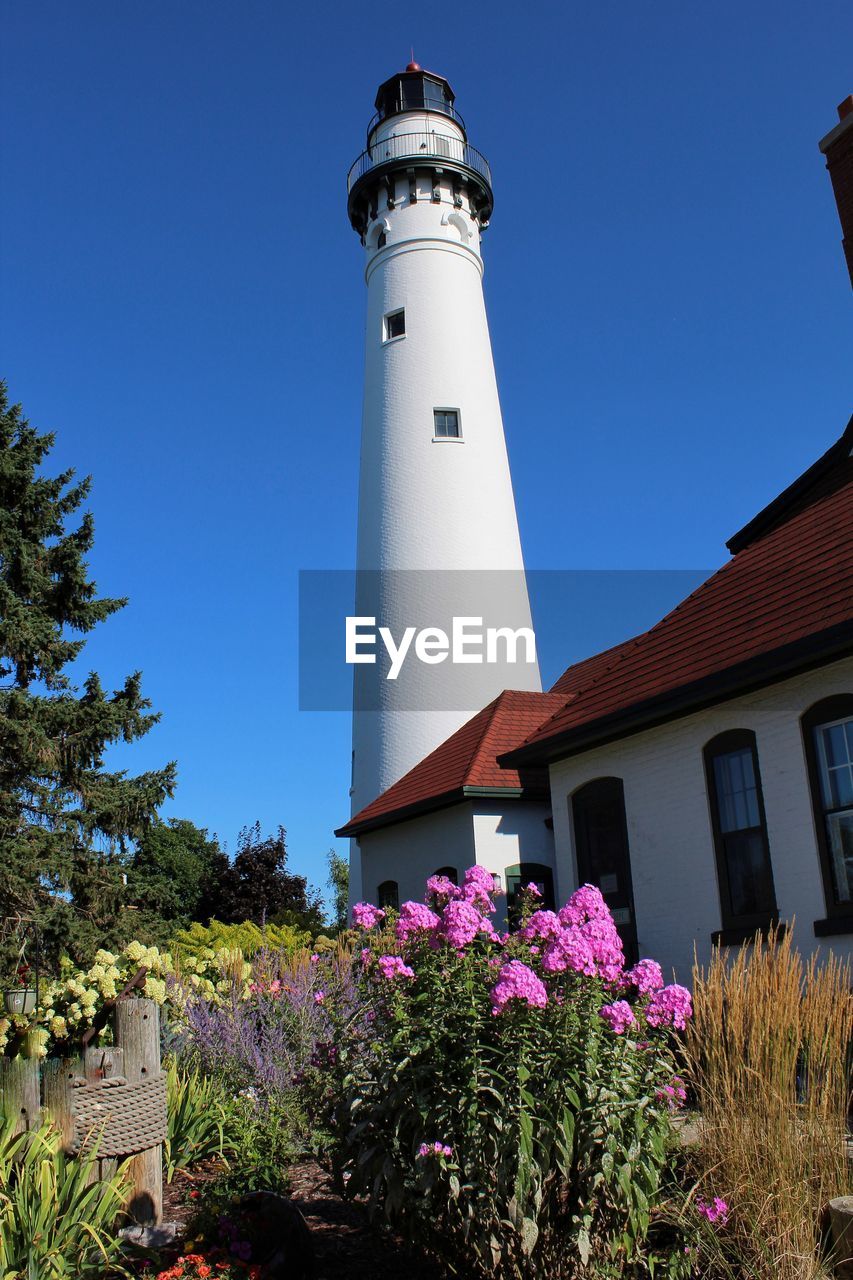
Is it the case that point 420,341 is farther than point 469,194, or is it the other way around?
point 469,194

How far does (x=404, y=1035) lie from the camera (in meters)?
4.21

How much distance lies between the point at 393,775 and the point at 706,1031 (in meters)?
14.0

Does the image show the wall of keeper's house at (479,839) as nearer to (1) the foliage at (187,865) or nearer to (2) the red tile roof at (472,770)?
(2) the red tile roof at (472,770)

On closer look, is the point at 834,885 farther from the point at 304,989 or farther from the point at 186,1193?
the point at 186,1193

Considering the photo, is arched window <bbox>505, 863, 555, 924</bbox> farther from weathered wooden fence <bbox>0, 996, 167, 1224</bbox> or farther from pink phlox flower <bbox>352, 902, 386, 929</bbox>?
weathered wooden fence <bbox>0, 996, 167, 1224</bbox>

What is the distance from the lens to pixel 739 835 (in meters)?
10.0

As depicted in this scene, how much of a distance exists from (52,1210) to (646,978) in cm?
289

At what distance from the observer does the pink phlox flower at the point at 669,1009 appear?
4387 millimetres

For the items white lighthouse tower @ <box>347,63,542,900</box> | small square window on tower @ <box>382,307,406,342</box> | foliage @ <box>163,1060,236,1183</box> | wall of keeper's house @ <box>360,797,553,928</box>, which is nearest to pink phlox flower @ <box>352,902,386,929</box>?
foliage @ <box>163,1060,236,1183</box>

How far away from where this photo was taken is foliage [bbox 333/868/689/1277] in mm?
3867

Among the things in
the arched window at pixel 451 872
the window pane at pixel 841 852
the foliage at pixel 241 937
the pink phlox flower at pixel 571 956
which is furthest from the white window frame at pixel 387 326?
the pink phlox flower at pixel 571 956

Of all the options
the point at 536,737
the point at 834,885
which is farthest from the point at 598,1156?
the point at 536,737

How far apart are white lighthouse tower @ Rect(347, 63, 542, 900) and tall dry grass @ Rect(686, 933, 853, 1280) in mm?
13847

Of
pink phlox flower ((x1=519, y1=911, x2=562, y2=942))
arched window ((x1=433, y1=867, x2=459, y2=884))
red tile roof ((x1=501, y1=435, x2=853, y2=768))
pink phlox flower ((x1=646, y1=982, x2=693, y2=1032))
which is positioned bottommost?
pink phlox flower ((x1=646, y1=982, x2=693, y2=1032))
